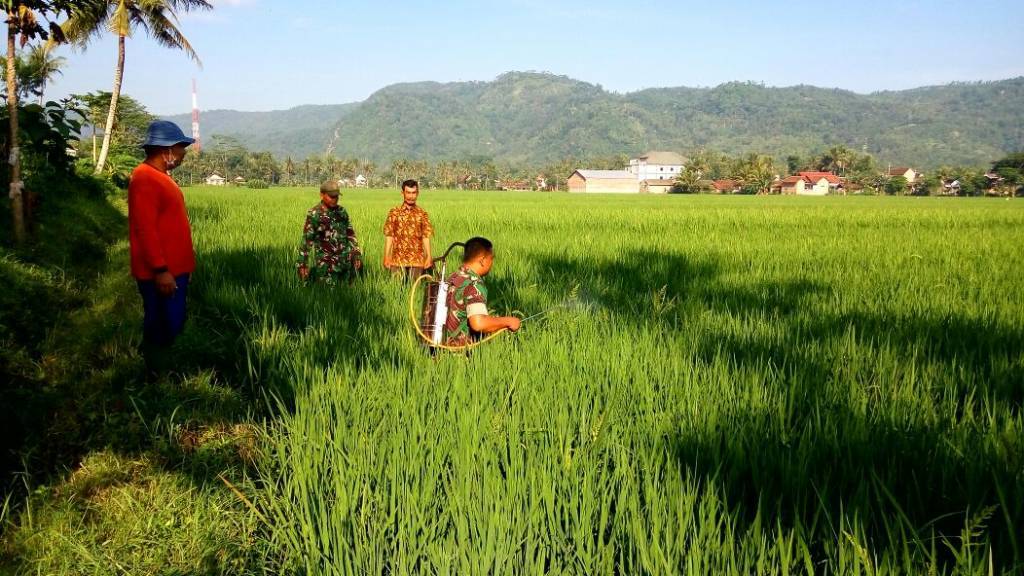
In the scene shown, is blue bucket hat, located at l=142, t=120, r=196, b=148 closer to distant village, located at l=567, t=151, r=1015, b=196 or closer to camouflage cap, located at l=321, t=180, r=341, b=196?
camouflage cap, located at l=321, t=180, r=341, b=196

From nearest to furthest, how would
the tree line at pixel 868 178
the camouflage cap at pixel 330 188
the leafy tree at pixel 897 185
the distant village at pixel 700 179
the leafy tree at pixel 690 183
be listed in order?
the camouflage cap at pixel 330 188 → the tree line at pixel 868 178 → the distant village at pixel 700 179 → the leafy tree at pixel 897 185 → the leafy tree at pixel 690 183

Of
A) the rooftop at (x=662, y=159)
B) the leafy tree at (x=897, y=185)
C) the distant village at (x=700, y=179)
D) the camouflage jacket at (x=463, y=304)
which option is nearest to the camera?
the camouflage jacket at (x=463, y=304)

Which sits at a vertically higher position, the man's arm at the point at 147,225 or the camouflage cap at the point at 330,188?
the camouflage cap at the point at 330,188

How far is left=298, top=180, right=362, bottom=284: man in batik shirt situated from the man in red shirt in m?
1.99

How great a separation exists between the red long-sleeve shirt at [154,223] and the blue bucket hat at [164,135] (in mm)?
140

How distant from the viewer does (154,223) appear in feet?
10.8

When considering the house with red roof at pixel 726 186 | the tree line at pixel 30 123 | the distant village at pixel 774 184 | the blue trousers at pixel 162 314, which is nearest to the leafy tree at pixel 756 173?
the distant village at pixel 774 184

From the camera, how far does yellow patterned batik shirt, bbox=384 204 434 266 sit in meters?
5.54

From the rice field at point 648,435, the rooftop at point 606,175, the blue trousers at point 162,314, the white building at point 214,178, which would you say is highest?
the rooftop at point 606,175

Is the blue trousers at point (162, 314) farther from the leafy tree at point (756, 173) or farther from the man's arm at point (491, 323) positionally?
the leafy tree at point (756, 173)

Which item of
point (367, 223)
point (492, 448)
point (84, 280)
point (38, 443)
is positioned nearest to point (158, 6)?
point (367, 223)

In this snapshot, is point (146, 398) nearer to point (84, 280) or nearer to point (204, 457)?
point (204, 457)

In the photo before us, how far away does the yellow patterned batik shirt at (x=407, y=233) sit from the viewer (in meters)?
5.54

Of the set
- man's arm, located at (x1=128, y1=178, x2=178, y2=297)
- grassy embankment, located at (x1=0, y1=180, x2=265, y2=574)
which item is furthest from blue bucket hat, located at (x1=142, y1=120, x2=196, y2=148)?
grassy embankment, located at (x1=0, y1=180, x2=265, y2=574)
